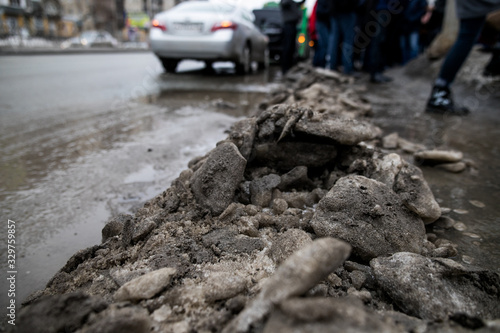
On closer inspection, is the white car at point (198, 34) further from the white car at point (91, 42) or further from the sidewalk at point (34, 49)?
the white car at point (91, 42)

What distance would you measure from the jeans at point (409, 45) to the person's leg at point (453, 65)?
5.36 meters

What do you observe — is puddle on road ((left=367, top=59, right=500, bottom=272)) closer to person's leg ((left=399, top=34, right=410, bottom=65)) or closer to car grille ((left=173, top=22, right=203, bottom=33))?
car grille ((left=173, top=22, right=203, bottom=33))

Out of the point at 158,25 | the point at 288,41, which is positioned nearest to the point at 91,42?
the point at 158,25

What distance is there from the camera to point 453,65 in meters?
3.30

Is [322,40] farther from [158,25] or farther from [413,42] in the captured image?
[413,42]

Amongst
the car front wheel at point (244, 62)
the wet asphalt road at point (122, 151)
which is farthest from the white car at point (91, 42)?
the wet asphalt road at point (122, 151)

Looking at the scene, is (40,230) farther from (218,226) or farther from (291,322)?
(291,322)

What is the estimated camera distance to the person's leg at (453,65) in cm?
307

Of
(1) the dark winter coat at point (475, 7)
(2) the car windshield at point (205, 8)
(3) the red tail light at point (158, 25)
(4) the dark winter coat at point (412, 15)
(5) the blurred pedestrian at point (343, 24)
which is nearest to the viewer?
(1) the dark winter coat at point (475, 7)

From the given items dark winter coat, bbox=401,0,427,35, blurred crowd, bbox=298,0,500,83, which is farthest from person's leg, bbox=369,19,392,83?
dark winter coat, bbox=401,0,427,35

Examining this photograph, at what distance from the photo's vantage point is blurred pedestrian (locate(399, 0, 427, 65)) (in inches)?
270

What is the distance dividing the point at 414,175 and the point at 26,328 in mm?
1592

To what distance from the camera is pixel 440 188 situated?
73.7 inches

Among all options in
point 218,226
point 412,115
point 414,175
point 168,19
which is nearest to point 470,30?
point 412,115
